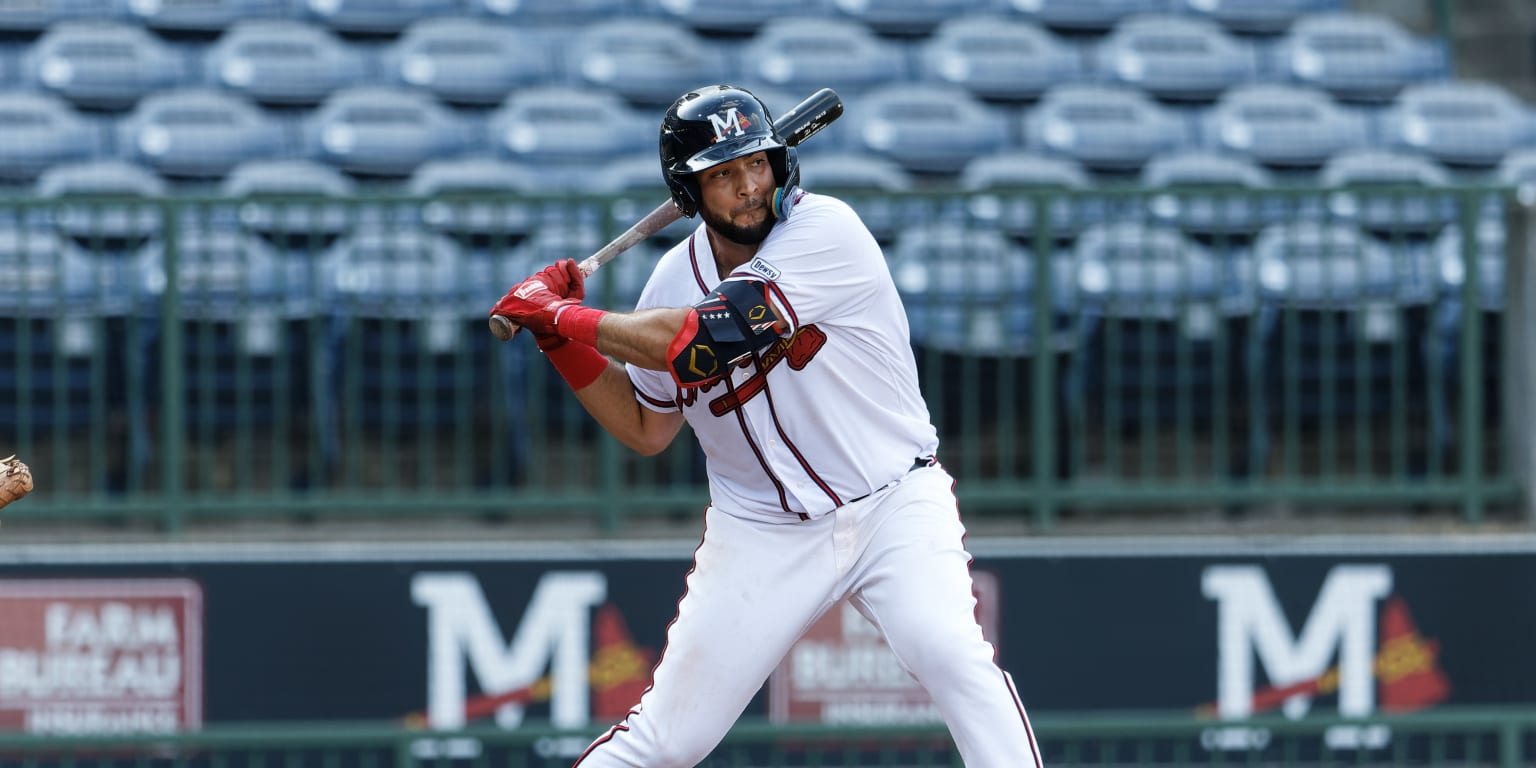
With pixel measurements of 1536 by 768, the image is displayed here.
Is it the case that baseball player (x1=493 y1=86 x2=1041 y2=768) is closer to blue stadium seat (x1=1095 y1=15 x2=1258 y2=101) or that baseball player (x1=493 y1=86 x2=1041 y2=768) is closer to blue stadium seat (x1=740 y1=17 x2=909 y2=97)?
blue stadium seat (x1=740 y1=17 x2=909 y2=97)

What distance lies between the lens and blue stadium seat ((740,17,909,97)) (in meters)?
9.60

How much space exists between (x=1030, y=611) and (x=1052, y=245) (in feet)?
4.27

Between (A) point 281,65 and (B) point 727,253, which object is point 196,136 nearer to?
Answer: (A) point 281,65

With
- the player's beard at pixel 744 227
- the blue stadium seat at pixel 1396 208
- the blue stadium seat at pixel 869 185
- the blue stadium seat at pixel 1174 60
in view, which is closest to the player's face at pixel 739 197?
the player's beard at pixel 744 227

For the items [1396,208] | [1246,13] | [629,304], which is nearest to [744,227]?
[629,304]

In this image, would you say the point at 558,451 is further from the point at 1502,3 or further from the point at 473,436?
the point at 1502,3

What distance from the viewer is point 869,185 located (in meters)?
8.45

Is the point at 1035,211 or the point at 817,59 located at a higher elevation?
the point at 817,59

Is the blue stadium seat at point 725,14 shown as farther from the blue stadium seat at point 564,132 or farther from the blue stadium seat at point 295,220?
the blue stadium seat at point 295,220

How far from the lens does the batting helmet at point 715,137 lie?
3.88 m

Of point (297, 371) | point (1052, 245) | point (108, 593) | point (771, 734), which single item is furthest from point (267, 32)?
point (771, 734)

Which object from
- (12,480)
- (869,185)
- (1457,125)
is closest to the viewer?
(12,480)

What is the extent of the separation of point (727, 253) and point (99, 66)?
6.28 metres

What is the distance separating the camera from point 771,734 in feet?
16.1
